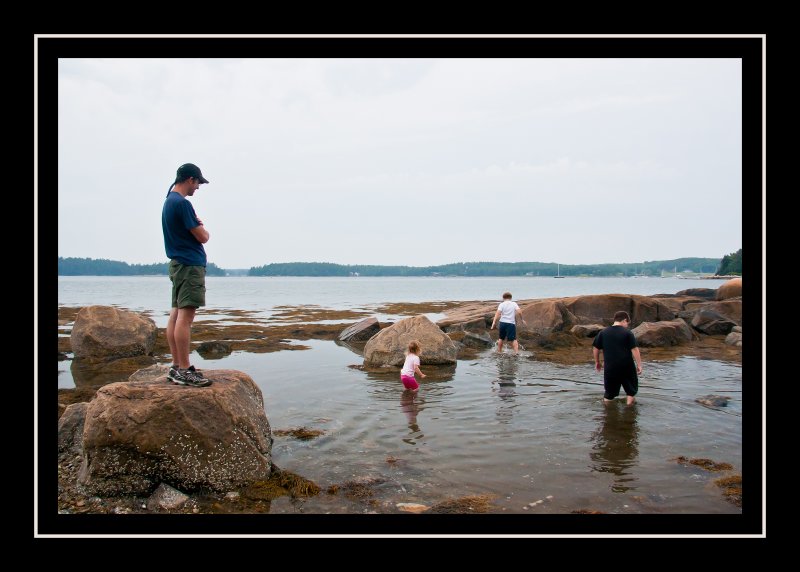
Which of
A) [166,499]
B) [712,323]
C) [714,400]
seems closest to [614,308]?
[712,323]

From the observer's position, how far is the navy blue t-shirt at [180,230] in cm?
655

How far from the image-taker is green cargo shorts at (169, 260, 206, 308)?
660 centimetres

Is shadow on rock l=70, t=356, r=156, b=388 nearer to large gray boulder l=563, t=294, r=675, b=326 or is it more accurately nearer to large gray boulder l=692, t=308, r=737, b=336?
large gray boulder l=563, t=294, r=675, b=326

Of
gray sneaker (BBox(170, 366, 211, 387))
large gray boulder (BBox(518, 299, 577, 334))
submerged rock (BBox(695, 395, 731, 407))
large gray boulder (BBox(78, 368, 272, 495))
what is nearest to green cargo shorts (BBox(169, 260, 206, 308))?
gray sneaker (BBox(170, 366, 211, 387))

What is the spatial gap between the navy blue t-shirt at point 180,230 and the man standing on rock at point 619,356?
304 inches

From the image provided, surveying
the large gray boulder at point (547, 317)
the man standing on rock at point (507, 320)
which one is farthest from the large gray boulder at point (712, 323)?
the man standing on rock at point (507, 320)

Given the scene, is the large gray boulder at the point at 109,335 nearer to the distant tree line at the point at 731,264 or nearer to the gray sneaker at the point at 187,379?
the gray sneaker at the point at 187,379

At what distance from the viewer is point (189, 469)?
659 centimetres

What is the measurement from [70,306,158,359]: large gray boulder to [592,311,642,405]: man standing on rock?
15304mm

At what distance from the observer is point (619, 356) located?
10555 millimetres

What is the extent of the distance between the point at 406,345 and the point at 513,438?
752cm
